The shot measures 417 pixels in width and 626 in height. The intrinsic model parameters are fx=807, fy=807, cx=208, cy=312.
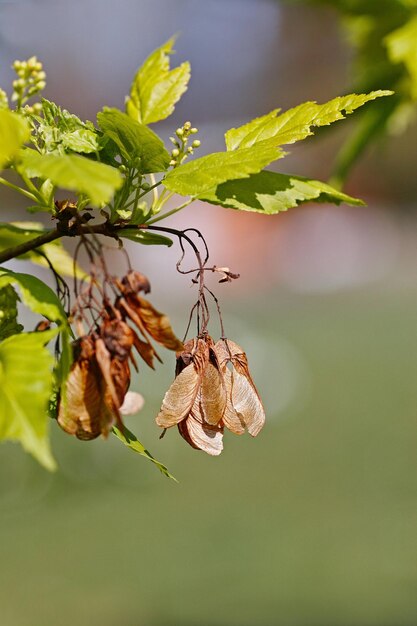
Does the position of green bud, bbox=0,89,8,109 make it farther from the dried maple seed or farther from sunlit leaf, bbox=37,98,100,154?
the dried maple seed

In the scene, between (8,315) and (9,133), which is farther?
(8,315)

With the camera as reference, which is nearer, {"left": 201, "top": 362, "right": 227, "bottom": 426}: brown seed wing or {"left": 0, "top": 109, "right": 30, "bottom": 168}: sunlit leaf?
{"left": 0, "top": 109, "right": 30, "bottom": 168}: sunlit leaf

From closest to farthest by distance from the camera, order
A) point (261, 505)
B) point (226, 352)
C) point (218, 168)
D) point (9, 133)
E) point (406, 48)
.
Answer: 1. point (9, 133)
2. point (218, 168)
3. point (226, 352)
4. point (406, 48)
5. point (261, 505)

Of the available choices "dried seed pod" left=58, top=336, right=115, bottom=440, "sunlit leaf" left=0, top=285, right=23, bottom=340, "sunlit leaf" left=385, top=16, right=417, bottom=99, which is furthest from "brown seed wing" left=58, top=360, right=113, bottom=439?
"sunlit leaf" left=385, top=16, right=417, bottom=99

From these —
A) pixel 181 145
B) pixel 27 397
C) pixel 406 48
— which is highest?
pixel 406 48

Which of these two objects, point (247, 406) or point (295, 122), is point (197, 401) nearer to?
point (247, 406)

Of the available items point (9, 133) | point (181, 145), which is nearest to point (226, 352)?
point (181, 145)

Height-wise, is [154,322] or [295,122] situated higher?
[295,122]

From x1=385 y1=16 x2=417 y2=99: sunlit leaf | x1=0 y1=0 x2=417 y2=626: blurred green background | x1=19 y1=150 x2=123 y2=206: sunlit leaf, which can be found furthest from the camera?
x1=0 y1=0 x2=417 y2=626: blurred green background
